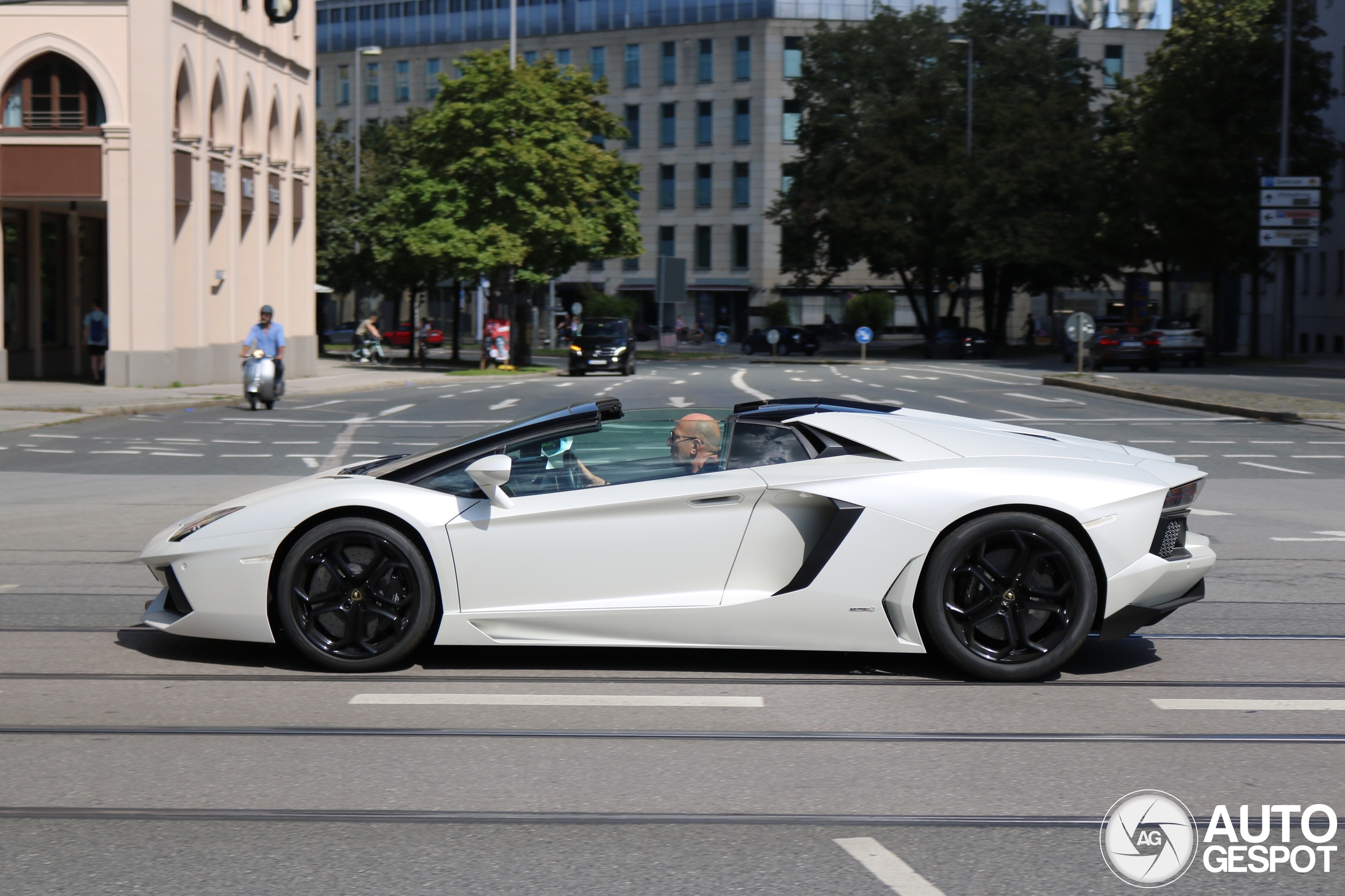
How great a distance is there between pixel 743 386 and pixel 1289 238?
22154 millimetres

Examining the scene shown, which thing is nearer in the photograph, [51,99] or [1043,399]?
[1043,399]

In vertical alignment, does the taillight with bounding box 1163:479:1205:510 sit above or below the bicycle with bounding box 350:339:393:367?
above

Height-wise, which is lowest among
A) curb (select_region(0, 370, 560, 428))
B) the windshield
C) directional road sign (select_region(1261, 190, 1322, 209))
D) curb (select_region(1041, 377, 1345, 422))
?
curb (select_region(0, 370, 560, 428))

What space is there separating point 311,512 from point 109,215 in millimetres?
28039

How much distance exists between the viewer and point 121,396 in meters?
28.5

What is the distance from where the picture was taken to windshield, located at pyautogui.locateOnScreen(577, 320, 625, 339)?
152 feet

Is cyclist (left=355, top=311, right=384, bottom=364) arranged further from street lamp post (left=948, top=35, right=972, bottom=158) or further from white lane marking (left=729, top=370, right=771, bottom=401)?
street lamp post (left=948, top=35, right=972, bottom=158)

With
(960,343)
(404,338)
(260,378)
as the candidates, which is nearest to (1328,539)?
(260,378)

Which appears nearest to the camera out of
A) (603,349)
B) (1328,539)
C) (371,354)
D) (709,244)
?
(1328,539)

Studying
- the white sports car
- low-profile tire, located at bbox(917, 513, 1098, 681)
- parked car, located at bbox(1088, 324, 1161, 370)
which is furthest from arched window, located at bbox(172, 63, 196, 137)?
low-profile tire, located at bbox(917, 513, 1098, 681)

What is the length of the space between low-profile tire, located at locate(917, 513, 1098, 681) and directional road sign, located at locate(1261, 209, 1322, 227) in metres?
45.2

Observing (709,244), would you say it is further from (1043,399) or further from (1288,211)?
(1043,399)

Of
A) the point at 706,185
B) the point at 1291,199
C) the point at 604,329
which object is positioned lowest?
the point at 604,329

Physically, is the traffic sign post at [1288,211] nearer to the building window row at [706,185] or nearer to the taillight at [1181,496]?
the taillight at [1181,496]
